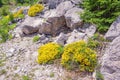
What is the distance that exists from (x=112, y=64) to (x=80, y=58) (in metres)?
1.95

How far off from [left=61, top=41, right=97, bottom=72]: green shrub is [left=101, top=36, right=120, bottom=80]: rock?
4.24 feet

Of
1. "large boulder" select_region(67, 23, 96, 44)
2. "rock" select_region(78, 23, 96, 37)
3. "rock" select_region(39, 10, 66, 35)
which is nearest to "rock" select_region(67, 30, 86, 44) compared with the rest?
"large boulder" select_region(67, 23, 96, 44)

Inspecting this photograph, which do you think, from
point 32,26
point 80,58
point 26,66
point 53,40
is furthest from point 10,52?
point 80,58

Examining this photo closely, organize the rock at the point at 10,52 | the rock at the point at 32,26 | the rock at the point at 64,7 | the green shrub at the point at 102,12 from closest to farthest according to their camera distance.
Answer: the green shrub at the point at 102,12, the rock at the point at 10,52, the rock at the point at 64,7, the rock at the point at 32,26

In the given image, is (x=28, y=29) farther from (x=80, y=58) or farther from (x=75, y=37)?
(x=80, y=58)

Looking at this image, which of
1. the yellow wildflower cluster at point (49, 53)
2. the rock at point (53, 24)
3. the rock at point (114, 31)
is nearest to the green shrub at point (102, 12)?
the rock at point (114, 31)

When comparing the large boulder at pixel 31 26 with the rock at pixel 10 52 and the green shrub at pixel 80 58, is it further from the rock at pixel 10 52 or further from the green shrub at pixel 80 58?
the green shrub at pixel 80 58

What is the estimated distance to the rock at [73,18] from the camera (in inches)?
544

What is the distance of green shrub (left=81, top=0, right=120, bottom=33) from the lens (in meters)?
12.2

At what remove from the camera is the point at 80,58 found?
1085cm

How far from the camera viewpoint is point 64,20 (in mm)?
15344

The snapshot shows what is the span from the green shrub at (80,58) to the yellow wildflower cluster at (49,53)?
0.92 metres

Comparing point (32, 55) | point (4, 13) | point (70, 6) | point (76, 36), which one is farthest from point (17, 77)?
point (4, 13)

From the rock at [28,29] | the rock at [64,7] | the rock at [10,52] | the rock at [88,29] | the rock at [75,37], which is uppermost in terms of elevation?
the rock at [64,7]
